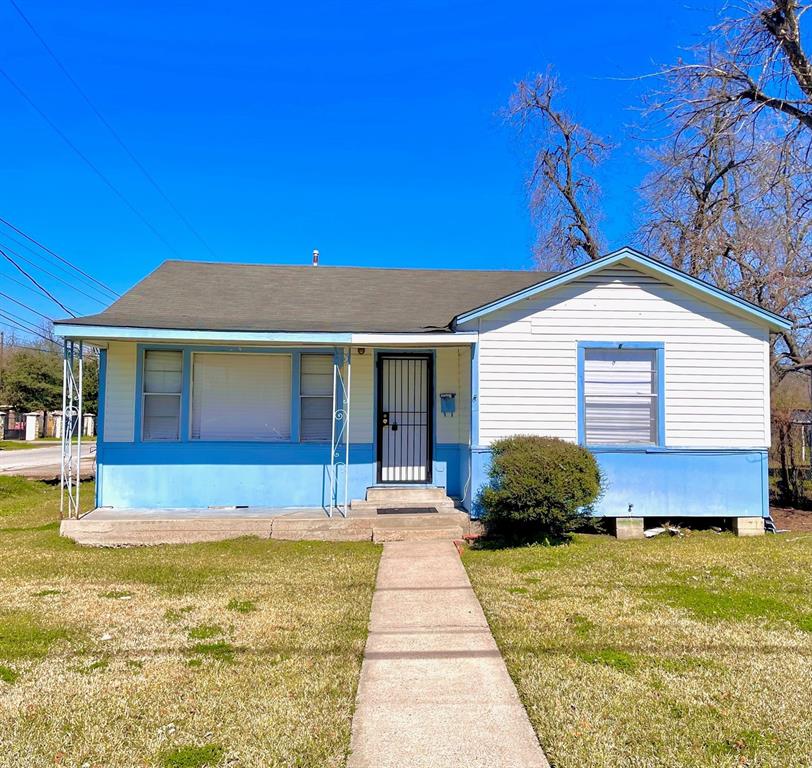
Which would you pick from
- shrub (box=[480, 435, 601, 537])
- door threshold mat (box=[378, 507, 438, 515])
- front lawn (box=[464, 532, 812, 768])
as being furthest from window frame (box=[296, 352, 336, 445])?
front lawn (box=[464, 532, 812, 768])

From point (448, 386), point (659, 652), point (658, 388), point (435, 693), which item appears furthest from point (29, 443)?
point (659, 652)

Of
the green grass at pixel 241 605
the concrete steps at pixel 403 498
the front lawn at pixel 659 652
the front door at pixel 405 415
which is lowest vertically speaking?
the green grass at pixel 241 605

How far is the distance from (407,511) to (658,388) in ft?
13.6

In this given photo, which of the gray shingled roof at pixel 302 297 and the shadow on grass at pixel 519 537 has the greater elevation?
the gray shingled roof at pixel 302 297

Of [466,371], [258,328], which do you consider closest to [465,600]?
[466,371]

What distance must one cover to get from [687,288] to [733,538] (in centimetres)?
368

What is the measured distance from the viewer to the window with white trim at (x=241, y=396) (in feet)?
30.4

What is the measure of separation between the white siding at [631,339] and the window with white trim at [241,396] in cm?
341

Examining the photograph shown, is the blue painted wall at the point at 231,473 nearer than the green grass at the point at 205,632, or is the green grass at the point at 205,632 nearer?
the green grass at the point at 205,632

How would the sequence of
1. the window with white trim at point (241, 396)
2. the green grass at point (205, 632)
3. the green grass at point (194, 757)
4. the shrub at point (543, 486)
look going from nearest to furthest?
1. the green grass at point (194, 757)
2. the green grass at point (205, 632)
3. the shrub at point (543, 486)
4. the window with white trim at point (241, 396)

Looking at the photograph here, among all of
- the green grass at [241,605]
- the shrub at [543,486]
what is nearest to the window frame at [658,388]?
the shrub at [543,486]

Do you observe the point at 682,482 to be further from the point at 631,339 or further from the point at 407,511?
the point at 407,511

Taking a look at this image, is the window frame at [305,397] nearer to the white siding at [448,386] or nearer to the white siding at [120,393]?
the white siding at [448,386]

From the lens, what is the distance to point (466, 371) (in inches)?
352
